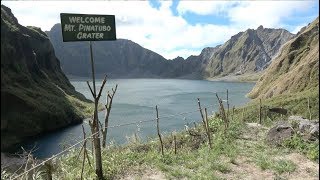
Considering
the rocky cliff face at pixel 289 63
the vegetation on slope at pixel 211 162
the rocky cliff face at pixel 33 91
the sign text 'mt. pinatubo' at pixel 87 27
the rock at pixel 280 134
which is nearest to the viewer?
the sign text 'mt. pinatubo' at pixel 87 27

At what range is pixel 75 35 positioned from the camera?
451 inches

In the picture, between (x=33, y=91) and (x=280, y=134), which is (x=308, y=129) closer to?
(x=280, y=134)

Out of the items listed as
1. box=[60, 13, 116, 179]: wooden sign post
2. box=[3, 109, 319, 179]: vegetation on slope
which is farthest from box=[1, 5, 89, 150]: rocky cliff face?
box=[60, 13, 116, 179]: wooden sign post

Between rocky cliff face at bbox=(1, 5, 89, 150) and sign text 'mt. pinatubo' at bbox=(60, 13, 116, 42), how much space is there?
3831cm

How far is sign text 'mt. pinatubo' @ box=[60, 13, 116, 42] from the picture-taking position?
11281 mm

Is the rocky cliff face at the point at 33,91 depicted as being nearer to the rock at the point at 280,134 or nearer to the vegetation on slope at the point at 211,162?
the vegetation on slope at the point at 211,162

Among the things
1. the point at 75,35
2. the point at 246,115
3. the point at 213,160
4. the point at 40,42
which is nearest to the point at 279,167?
the point at 213,160

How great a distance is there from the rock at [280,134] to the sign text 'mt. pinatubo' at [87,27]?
824 centimetres

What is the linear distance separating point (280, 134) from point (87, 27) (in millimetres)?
Result: 9302

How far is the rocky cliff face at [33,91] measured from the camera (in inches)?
2598

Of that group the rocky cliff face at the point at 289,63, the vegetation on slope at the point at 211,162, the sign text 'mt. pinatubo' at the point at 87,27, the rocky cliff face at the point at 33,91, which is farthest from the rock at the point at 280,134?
the rocky cliff face at the point at 289,63

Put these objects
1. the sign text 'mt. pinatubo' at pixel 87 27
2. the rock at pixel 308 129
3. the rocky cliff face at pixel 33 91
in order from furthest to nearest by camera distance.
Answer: the rocky cliff face at pixel 33 91, the rock at pixel 308 129, the sign text 'mt. pinatubo' at pixel 87 27

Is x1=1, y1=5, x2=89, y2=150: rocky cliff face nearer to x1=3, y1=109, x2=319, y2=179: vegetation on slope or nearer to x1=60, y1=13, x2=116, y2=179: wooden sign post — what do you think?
x1=3, y1=109, x2=319, y2=179: vegetation on slope

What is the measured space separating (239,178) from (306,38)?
100 m
